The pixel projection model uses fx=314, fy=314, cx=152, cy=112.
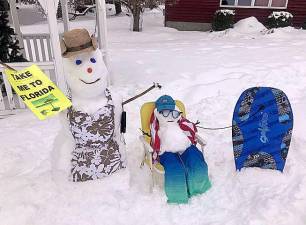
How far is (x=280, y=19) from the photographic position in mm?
12898

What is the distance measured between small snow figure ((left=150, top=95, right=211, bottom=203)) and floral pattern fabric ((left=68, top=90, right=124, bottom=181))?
20.0 inches

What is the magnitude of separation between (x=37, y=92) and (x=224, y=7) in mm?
12273

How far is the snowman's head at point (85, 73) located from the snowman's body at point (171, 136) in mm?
783

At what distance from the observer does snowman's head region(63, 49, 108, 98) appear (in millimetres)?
3283

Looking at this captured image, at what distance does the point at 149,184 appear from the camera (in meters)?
3.62

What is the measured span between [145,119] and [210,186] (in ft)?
3.58

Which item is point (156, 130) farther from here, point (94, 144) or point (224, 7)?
point (224, 7)

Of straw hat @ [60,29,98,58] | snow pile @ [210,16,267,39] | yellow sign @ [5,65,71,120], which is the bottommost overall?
snow pile @ [210,16,267,39]

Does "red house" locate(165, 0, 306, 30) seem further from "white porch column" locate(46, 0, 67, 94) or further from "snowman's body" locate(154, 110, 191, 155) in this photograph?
"snowman's body" locate(154, 110, 191, 155)

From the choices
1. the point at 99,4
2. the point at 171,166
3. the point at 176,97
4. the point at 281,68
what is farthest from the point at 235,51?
the point at 171,166

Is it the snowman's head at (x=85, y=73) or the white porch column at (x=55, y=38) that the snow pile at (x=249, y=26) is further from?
the snowman's head at (x=85, y=73)

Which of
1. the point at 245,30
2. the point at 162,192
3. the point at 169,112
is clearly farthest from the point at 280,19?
the point at 162,192

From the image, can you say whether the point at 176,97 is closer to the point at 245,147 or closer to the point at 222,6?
the point at 245,147

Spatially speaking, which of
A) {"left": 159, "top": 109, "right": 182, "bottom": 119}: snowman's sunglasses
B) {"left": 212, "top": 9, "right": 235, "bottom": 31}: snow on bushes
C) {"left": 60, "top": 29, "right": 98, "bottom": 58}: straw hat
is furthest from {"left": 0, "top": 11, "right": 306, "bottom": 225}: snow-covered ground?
Answer: {"left": 212, "top": 9, "right": 235, "bottom": 31}: snow on bushes
